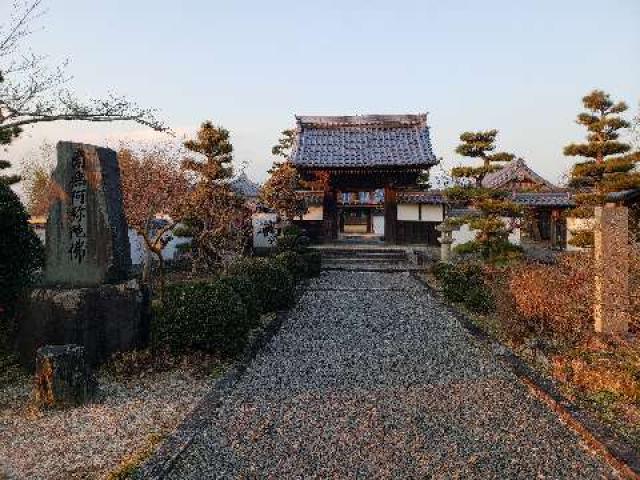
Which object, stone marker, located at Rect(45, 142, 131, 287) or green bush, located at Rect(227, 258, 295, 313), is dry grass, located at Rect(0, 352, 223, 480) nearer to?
stone marker, located at Rect(45, 142, 131, 287)

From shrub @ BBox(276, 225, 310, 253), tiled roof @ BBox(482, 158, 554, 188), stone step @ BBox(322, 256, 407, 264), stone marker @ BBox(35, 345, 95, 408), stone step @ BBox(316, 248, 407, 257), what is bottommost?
stone marker @ BBox(35, 345, 95, 408)

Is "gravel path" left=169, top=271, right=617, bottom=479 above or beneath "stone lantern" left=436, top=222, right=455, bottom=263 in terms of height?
beneath

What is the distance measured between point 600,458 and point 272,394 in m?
3.33

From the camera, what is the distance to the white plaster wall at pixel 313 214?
2295 cm

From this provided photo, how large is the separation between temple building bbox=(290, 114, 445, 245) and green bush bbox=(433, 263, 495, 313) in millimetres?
9651

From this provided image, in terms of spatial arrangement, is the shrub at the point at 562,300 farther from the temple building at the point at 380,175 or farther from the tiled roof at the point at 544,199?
the tiled roof at the point at 544,199

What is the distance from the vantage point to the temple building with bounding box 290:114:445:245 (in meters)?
21.5

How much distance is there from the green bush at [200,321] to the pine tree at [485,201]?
39.8 feet

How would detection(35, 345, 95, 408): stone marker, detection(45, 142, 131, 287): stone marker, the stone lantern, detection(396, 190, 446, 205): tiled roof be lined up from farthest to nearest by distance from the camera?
1. detection(396, 190, 446, 205): tiled roof
2. the stone lantern
3. detection(45, 142, 131, 287): stone marker
4. detection(35, 345, 95, 408): stone marker

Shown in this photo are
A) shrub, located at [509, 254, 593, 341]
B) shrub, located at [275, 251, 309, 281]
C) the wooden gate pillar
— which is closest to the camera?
shrub, located at [509, 254, 593, 341]

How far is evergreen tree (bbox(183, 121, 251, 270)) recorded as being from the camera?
1630 centimetres

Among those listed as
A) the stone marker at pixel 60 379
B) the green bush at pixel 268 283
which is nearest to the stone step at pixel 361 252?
the green bush at pixel 268 283

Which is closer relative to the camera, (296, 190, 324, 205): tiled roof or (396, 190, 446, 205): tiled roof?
(396, 190, 446, 205): tiled roof

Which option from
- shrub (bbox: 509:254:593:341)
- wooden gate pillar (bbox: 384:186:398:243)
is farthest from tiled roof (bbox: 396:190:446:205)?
shrub (bbox: 509:254:593:341)
